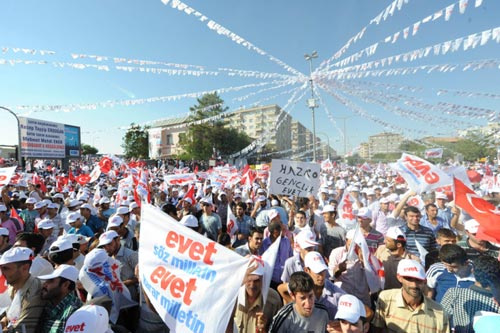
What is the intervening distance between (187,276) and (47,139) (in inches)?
1032

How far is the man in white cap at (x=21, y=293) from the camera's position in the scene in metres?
2.67

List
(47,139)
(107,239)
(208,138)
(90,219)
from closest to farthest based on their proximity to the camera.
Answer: (107,239), (90,219), (47,139), (208,138)

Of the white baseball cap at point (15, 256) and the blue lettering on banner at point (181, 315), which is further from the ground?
the white baseball cap at point (15, 256)

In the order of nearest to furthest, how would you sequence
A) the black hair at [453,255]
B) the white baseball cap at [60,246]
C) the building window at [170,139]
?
the black hair at [453,255] < the white baseball cap at [60,246] < the building window at [170,139]

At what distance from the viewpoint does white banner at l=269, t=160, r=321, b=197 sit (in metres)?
7.60

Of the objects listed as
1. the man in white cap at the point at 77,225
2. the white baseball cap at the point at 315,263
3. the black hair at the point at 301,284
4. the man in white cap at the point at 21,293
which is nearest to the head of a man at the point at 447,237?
the white baseball cap at the point at 315,263

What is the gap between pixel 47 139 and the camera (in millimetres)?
23844

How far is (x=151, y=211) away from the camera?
3154 mm

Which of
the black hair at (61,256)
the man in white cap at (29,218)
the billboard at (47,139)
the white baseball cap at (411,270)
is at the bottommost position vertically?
the man in white cap at (29,218)

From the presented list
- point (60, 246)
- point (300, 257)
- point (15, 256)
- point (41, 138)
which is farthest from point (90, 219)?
point (41, 138)

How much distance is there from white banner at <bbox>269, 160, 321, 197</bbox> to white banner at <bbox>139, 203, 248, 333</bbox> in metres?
4.81

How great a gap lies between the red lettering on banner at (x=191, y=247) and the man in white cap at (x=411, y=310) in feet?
5.96

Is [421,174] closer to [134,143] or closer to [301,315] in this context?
[301,315]

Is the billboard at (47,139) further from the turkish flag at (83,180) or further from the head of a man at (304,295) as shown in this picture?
the head of a man at (304,295)
